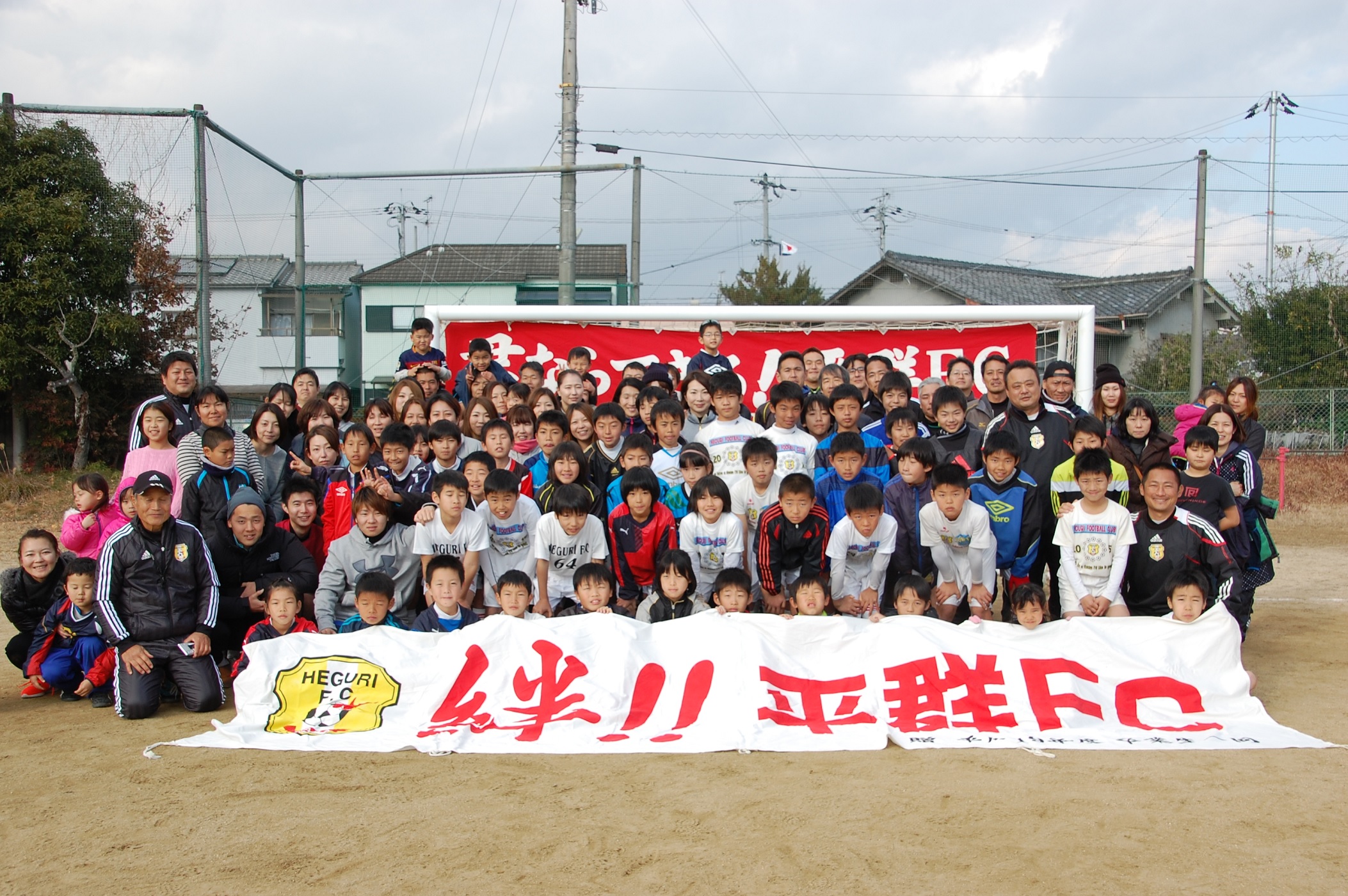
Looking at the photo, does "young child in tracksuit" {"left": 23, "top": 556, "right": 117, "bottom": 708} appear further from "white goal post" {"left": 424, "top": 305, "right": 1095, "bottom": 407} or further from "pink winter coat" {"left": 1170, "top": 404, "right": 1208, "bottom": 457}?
"pink winter coat" {"left": 1170, "top": 404, "right": 1208, "bottom": 457}

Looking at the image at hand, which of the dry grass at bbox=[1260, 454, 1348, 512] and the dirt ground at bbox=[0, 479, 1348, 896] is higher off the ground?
the dry grass at bbox=[1260, 454, 1348, 512]

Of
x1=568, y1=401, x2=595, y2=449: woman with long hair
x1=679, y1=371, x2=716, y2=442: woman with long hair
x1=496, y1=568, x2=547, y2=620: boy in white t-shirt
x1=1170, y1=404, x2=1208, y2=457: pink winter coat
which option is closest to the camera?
x1=496, y1=568, x2=547, y2=620: boy in white t-shirt

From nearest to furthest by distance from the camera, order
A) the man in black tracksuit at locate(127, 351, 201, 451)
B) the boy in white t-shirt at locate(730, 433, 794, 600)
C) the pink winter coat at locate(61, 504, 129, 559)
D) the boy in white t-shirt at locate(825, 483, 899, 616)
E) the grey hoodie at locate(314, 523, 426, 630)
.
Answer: the boy in white t-shirt at locate(825, 483, 899, 616) < the grey hoodie at locate(314, 523, 426, 630) < the boy in white t-shirt at locate(730, 433, 794, 600) < the pink winter coat at locate(61, 504, 129, 559) < the man in black tracksuit at locate(127, 351, 201, 451)

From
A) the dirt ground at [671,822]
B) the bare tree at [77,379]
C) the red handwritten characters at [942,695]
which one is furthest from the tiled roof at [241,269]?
the red handwritten characters at [942,695]

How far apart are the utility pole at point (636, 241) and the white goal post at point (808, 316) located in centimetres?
267

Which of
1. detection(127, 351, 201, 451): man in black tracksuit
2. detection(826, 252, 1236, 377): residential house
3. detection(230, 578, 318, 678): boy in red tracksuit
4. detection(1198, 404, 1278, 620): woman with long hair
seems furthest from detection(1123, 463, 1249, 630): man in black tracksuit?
detection(826, 252, 1236, 377): residential house

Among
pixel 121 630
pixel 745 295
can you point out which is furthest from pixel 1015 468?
pixel 745 295

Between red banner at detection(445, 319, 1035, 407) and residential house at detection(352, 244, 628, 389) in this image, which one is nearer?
red banner at detection(445, 319, 1035, 407)

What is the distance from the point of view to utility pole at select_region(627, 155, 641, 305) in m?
12.5

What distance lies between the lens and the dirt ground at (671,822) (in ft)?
9.89

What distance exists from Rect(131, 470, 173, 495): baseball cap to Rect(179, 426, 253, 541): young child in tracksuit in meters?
0.47

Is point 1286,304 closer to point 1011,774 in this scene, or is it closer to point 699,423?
point 699,423

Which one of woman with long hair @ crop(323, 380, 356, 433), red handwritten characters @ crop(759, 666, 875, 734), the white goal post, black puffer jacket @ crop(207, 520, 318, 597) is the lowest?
red handwritten characters @ crop(759, 666, 875, 734)

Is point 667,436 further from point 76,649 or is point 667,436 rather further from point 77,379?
point 77,379
